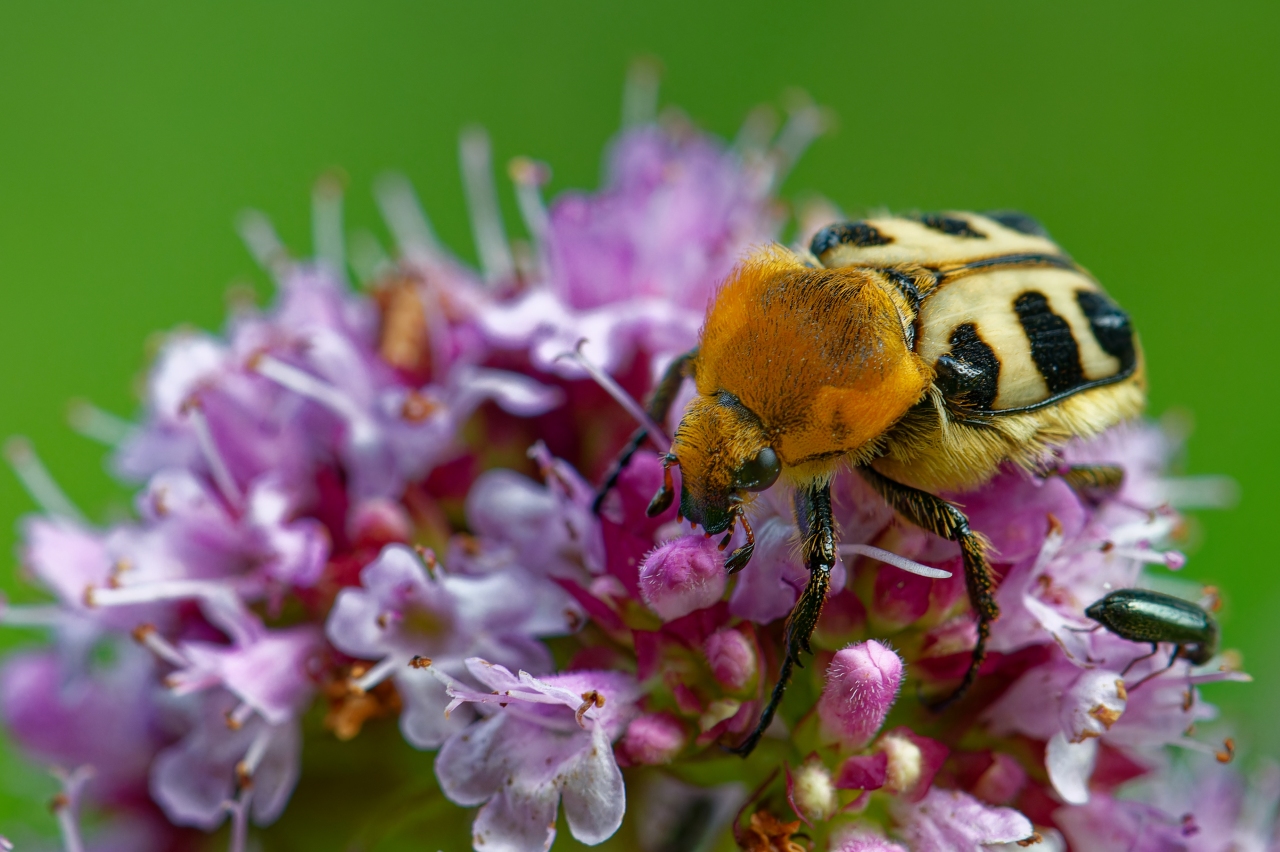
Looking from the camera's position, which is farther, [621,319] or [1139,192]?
[1139,192]

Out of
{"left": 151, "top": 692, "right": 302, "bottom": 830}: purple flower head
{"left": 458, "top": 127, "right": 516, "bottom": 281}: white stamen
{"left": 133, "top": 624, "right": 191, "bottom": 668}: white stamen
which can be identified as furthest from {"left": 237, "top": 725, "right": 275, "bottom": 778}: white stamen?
{"left": 458, "top": 127, "right": 516, "bottom": 281}: white stamen

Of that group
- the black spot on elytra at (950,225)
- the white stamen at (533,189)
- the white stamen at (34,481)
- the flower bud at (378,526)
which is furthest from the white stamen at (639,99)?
the flower bud at (378,526)

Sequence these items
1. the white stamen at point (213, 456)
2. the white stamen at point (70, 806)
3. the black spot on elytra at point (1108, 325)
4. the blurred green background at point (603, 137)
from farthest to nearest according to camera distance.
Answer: the blurred green background at point (603, 137) < the white stamen at point (213, 456) < the white stamen at point (70, 806) < the black spot on elytra at point (1108, 325)

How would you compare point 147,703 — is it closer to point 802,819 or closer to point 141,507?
point 141,507

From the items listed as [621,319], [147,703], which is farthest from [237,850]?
[621,319]

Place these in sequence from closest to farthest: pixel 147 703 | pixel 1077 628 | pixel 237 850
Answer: pixel 1077 628 → pixel 237 850 → pixel 147 703

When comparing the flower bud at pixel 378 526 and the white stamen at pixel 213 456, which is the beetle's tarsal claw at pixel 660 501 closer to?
the flower bud at pixel 378 526

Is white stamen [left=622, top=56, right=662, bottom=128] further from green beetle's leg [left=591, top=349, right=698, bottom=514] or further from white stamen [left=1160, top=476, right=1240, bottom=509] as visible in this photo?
green beetle's leg [left=591, top=349, right=698, bottom=514]
